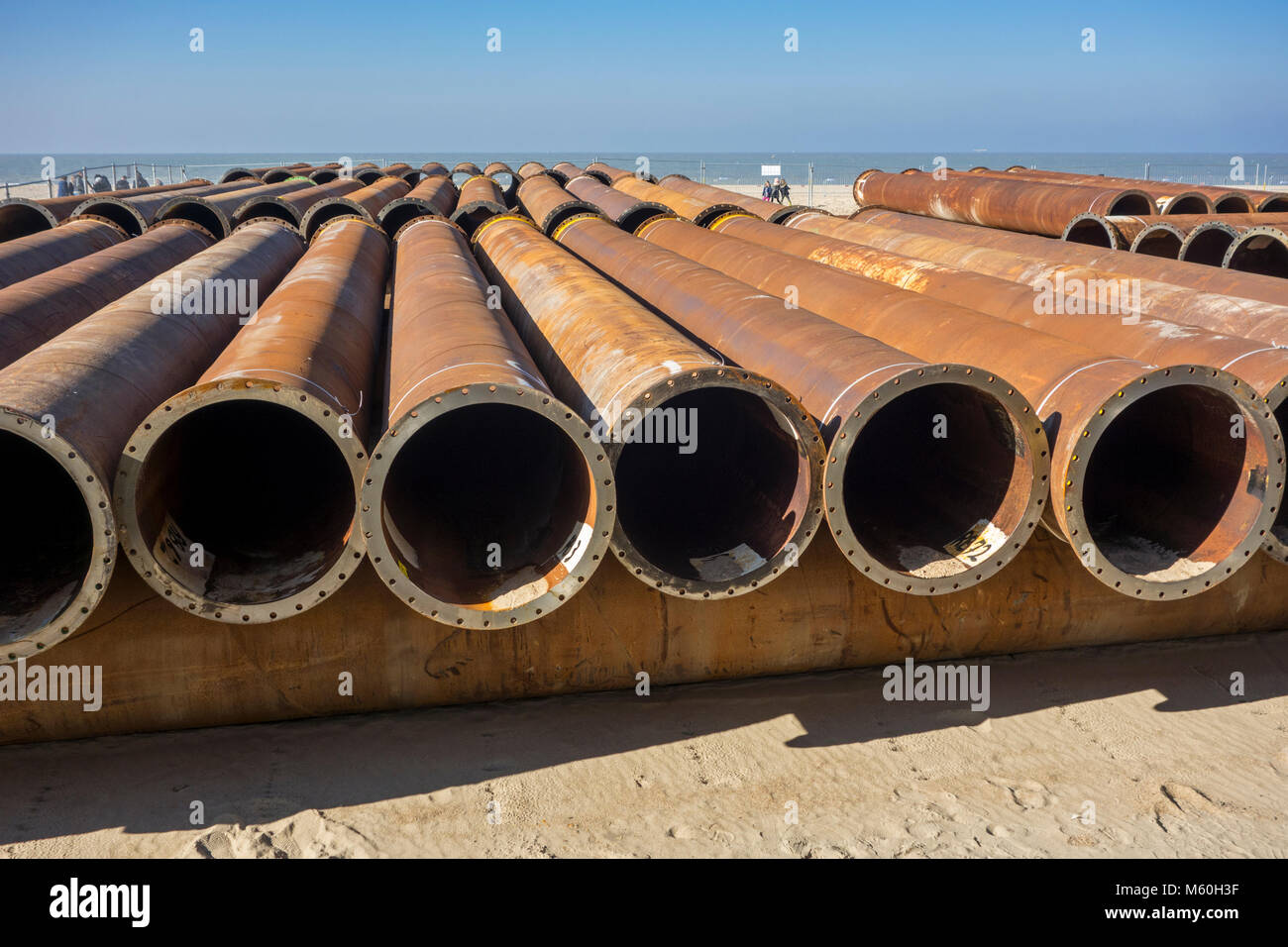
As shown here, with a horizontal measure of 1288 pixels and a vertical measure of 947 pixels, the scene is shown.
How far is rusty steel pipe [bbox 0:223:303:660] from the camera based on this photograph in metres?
3.78

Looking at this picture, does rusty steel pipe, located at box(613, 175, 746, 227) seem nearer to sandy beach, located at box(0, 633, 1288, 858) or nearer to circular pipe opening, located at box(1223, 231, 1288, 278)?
circular pipe opening, located at box(1223, 231, 1288, 278)

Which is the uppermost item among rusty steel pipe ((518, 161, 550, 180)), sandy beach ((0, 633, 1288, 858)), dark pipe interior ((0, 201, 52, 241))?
rusty steel pipe ((518, 161, 550, 180))

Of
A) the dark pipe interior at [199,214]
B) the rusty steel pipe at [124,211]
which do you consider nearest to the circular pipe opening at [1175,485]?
the dark pipe interior at [199,214]

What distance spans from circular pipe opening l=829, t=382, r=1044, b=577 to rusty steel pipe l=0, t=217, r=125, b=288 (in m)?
6.79

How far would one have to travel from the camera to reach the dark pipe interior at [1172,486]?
4617 mm

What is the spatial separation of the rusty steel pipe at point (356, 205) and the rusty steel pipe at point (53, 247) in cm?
205

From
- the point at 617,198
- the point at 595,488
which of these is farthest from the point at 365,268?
the point at 617,198

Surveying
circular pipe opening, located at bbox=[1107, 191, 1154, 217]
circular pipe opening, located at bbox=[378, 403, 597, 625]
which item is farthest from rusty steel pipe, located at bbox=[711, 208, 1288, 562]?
circular pipe opening, located at bbox=[1107, 191, 1154, 217]

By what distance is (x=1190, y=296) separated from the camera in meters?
6.49

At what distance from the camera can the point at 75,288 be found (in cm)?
689

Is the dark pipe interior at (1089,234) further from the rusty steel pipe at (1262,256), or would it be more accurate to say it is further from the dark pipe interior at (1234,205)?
the dark pipe interior at (1234,205)

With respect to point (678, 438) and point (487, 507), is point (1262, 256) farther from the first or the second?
point (487, 507)

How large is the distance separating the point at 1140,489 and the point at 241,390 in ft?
15.3

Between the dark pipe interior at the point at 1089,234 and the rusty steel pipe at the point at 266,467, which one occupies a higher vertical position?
the dark pipe interior at the point at 1089,234
